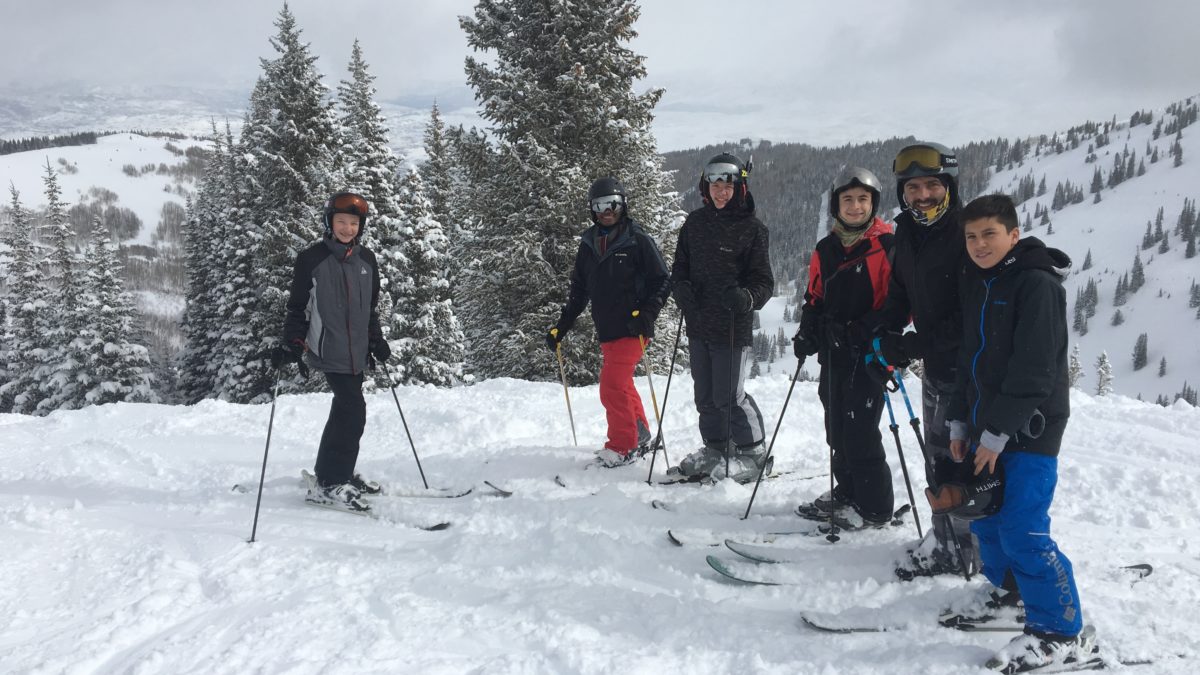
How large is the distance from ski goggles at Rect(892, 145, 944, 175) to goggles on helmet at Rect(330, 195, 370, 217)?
12.5ft

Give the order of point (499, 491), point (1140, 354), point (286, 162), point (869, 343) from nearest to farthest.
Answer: point (869, 343), point (499, 491), point (286, 162), point (1140, 354)

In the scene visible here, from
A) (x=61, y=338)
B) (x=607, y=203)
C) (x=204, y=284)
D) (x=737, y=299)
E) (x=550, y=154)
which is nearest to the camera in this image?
(x=737, y=299)

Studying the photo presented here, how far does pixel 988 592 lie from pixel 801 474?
2335 mm

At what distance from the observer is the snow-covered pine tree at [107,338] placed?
28109 millimetres

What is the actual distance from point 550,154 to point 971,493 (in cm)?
1213

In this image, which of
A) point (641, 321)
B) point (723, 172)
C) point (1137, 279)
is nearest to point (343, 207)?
point (641, 321)

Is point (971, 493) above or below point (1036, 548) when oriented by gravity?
above

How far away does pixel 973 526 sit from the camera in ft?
10.5

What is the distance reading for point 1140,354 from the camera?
11281cm

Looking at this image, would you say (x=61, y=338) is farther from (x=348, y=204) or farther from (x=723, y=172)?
(x=723, y=172)

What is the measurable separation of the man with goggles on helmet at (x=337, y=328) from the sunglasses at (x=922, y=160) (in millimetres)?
3877

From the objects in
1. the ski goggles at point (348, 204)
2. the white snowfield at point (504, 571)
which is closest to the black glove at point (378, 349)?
the ski goggles at point (348, 204)

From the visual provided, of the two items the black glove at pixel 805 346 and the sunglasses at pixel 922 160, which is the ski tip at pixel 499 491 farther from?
the sunglasses at pixel 922 160

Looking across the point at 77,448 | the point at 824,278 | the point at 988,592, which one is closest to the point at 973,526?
the point at 988,592
